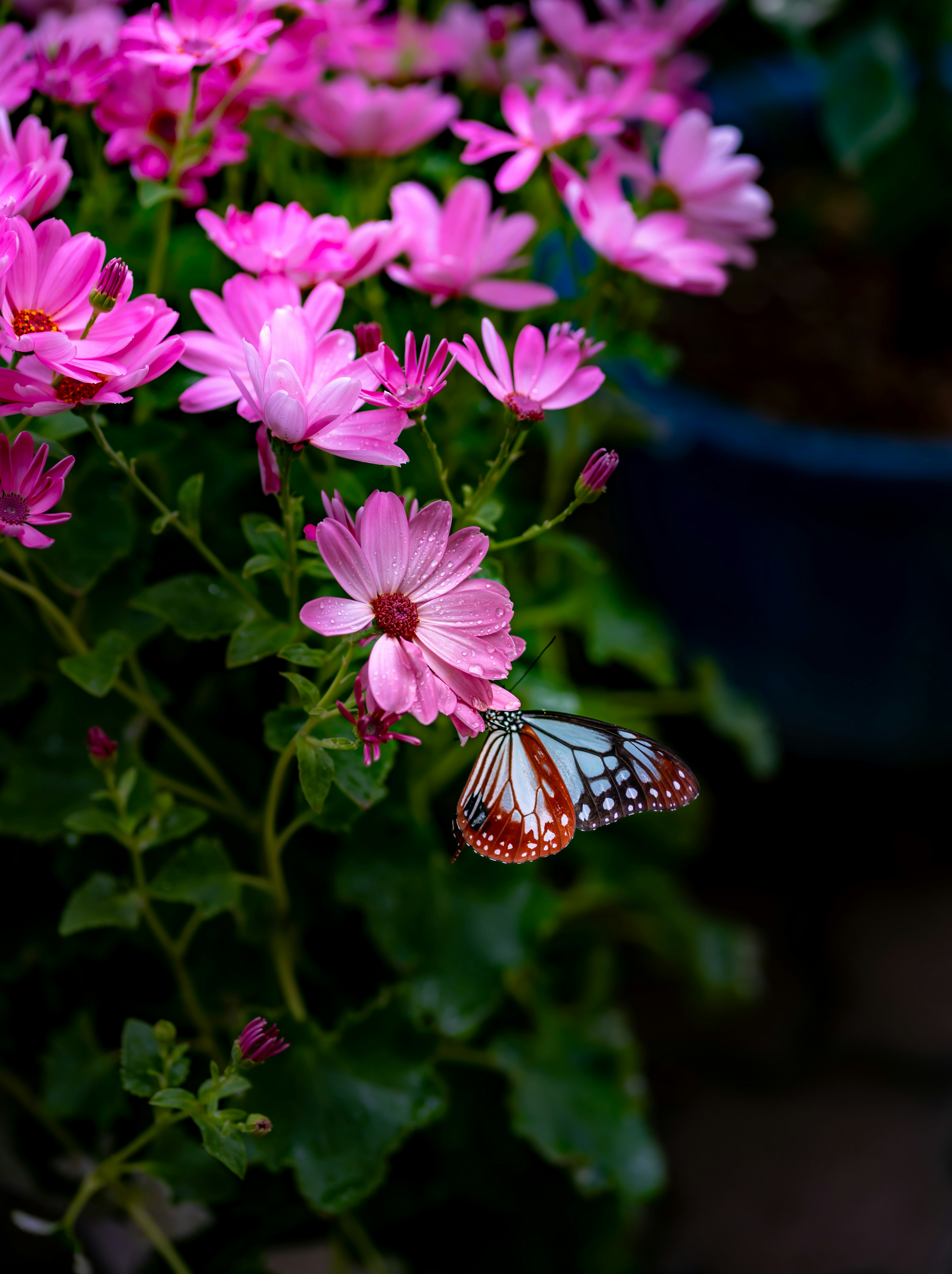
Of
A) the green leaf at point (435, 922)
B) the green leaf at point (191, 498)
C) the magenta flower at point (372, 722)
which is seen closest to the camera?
the magenta flower at point (372, 722)

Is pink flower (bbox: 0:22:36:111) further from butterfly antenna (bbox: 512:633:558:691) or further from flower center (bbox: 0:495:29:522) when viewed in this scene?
butterfly antenna (bbox: 512:633:558:691)

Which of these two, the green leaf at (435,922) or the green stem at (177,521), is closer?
the green stem at (177,521)

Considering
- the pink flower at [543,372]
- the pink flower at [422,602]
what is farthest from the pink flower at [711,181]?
the pink flower at [422,602]

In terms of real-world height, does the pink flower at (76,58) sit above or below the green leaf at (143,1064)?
above

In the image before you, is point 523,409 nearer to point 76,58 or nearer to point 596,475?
point 596,475

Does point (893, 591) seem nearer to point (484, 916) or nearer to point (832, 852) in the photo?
point (832, 852)

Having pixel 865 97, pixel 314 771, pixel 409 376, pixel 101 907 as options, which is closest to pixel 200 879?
pixel 101 907

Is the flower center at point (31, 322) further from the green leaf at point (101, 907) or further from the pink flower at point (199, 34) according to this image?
the green leaf at point (101, 907)
